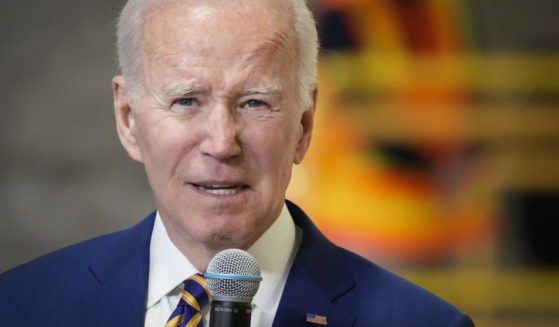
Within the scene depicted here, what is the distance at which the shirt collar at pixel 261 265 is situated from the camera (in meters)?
2.03

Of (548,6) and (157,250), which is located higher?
(548,6)

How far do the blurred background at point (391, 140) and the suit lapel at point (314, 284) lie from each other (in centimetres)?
208

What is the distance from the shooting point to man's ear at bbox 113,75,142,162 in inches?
81.9

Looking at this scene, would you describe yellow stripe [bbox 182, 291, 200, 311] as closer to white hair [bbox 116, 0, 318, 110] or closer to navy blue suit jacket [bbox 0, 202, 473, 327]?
navy blue suit jacket [bbox 0, 202, 473, 327]

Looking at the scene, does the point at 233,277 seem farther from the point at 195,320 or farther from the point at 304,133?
the point at 304,133

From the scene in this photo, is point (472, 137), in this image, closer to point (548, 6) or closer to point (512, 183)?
point (512, 183)

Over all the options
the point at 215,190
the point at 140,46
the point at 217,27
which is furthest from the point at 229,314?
the point at 140,46

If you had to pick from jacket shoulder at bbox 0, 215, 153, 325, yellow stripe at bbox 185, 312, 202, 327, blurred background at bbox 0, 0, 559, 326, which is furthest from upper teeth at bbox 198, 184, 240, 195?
blurred background at bbox 0, 0, 559, 326

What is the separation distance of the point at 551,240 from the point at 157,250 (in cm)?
273

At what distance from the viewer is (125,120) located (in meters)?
2.12

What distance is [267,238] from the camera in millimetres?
2057

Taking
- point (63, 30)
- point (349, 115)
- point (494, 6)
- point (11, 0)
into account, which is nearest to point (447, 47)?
point (494, 6)

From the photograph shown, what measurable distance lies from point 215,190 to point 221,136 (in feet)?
0.44

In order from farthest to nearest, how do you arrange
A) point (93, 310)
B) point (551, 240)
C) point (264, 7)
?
point (551, 240)
point (93, 310)
point (264, 7)
